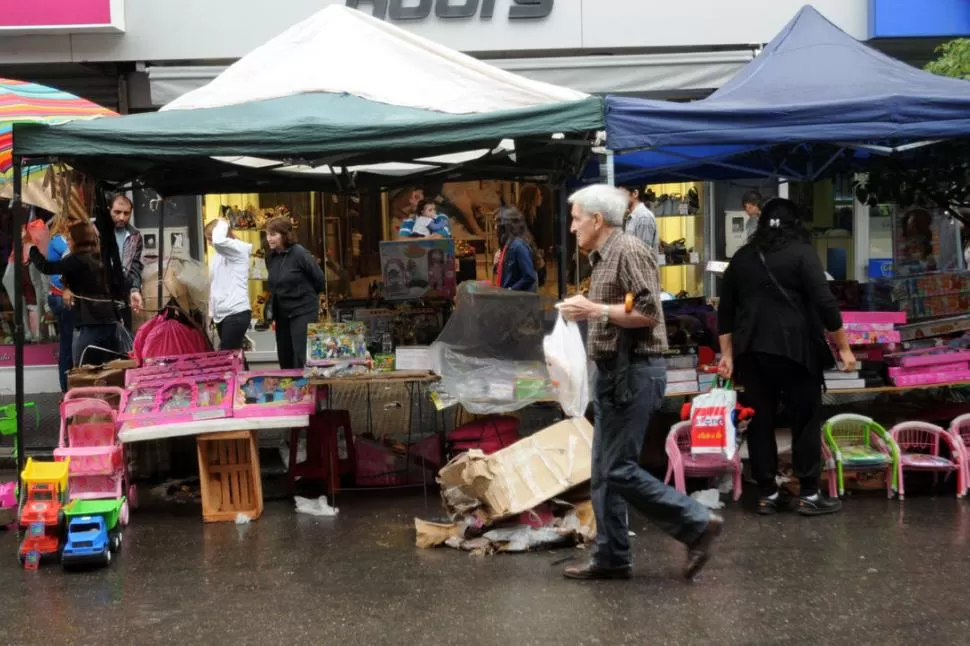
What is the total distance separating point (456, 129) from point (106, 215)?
137 inches

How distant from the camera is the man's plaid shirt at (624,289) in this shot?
17.1 feet

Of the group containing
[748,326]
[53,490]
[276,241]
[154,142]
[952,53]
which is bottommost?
[53,490]

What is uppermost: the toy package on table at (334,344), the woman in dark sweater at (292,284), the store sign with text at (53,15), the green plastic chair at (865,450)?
the store sign with text at (53,15)

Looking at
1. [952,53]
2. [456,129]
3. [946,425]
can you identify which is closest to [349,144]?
[456,129]

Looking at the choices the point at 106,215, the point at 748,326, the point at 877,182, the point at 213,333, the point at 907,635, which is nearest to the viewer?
the point at 907,635

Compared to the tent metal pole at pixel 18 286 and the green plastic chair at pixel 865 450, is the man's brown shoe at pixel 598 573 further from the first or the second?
the tent metal pole at pixel 18 286

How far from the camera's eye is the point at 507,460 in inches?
253

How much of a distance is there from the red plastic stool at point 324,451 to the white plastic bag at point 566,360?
2.19 m

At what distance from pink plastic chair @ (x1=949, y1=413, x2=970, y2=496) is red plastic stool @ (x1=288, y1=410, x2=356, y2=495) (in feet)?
13.4

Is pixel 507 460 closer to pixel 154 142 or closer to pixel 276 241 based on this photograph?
pixel 154 142

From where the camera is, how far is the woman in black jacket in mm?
6504

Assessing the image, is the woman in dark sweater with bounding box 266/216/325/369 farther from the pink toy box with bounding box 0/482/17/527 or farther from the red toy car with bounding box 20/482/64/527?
the red toy car with bounding box 20/482/64/527

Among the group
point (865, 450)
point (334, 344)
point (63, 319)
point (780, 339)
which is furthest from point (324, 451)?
point (63, 319)

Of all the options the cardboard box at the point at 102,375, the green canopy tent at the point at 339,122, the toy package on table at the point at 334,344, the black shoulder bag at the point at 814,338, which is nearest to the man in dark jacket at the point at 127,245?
the green canopy tent at the point at 339,122
